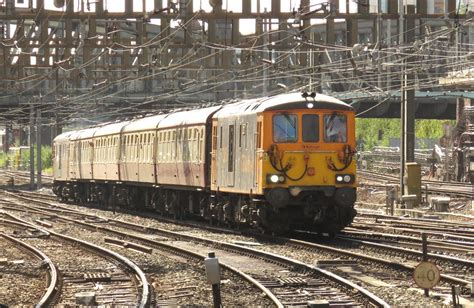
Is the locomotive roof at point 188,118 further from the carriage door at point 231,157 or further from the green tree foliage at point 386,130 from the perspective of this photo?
the green tree foliage at point 386,130

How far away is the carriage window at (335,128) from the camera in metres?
22.0

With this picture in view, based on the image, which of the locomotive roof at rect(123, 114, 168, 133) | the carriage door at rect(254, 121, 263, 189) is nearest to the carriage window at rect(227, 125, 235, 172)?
the carriage door at rect(254, 121, 263, 189)

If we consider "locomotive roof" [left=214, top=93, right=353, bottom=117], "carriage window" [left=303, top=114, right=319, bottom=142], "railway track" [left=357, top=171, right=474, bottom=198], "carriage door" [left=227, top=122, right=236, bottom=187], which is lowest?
"railway track" [left=357, top=171, right=474, bottom=198]

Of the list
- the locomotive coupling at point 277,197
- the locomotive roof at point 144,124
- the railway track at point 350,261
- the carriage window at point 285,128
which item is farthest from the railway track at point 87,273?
the locomotive roof at point 144,124

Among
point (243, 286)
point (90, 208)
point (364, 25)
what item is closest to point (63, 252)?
point (243, 286)

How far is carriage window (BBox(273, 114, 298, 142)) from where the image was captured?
2170 centimetres

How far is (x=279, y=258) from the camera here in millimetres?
17344

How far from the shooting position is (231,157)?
77.9 ft

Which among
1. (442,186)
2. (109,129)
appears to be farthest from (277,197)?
(442,186)

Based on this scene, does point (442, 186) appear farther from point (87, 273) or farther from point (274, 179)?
point (87, 273)

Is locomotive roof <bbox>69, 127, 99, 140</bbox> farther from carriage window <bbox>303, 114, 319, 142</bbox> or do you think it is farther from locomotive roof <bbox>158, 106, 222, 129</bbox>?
carriage window <bbox>303, 114, 319, 142</bbox>

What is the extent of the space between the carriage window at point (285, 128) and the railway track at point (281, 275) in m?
2.38

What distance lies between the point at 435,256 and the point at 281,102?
6.20 metres

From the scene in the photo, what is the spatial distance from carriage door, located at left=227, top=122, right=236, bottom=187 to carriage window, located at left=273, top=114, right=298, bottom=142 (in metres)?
2.04
